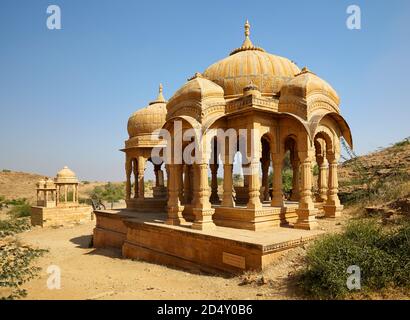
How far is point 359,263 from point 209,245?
11.0ft

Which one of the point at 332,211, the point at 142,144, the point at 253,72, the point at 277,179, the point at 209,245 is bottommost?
the point at 209,245

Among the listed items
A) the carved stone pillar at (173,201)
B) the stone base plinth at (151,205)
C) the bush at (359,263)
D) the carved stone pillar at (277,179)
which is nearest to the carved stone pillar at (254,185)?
the carved stone pillar at (277,179)

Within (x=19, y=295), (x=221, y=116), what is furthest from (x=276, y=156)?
(x=19, y=295)

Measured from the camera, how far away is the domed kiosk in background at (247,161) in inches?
285

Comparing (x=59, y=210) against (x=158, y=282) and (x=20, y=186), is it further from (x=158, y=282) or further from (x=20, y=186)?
(x=20, y=186)

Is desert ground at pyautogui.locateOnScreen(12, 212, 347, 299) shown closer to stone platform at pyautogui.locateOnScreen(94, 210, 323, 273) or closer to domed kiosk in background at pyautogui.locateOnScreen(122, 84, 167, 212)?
stone platform at pyautogui.locateOnScreen(94, 210, 323, 273)

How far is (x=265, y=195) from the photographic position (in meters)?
13.2

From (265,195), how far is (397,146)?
1404cm

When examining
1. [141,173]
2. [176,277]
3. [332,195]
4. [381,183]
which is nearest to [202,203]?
[176,277]

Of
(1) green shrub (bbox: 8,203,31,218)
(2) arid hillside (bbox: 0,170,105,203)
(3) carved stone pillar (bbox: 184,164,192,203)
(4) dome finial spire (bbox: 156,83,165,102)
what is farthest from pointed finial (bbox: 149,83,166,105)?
(2) arid hillside (bbox: 0,170,105,203)

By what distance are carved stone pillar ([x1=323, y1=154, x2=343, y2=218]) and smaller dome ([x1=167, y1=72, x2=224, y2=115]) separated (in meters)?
4.23

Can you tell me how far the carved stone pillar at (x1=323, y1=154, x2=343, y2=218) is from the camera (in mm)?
9789

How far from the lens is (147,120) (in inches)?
580

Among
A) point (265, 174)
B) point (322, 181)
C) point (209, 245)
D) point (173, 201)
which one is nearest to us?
point (209, 245)
